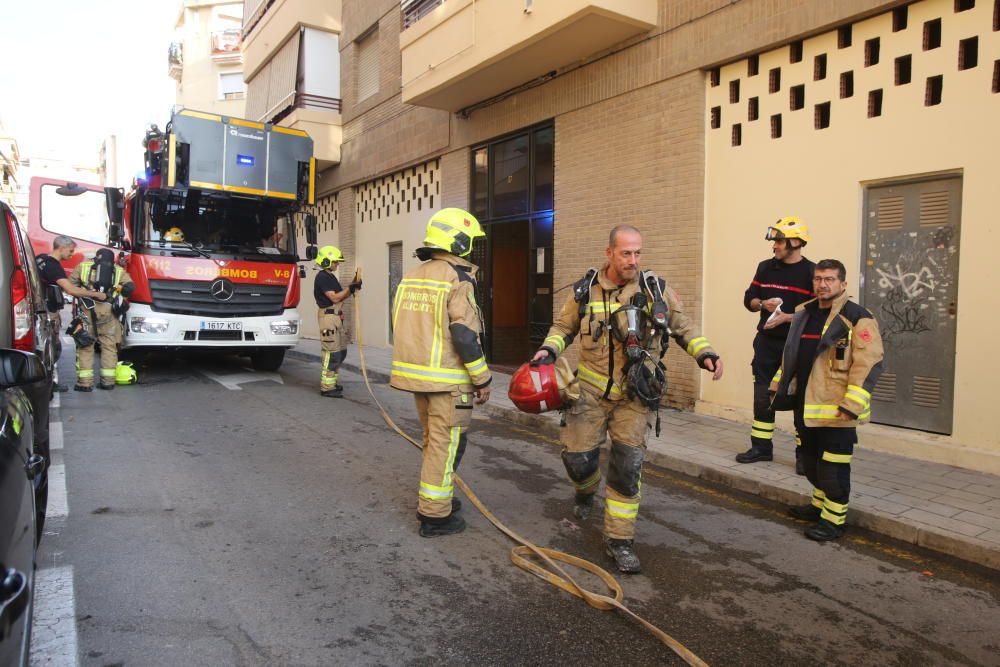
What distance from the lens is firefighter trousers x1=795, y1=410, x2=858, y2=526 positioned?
4129 millimetres

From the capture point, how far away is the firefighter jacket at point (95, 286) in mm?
8641

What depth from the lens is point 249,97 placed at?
70.3ft

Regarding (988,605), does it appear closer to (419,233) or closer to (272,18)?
(419,233)

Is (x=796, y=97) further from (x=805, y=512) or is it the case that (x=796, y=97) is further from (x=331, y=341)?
(x=331, y=341)

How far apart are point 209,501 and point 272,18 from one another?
17.5 metres

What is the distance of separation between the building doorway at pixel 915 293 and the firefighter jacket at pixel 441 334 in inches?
143

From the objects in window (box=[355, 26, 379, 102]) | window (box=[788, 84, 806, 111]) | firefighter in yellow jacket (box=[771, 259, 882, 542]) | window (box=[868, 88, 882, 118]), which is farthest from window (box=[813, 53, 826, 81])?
window (box=[355, 26, 379, 102])

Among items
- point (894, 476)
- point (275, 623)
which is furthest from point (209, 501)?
point (894, 476)

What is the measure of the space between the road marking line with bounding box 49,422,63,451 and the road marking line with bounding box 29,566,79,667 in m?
2.98

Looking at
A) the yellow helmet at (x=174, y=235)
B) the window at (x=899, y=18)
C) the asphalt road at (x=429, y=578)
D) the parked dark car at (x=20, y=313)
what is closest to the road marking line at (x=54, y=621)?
the asphalt road at (x=429, y=578)

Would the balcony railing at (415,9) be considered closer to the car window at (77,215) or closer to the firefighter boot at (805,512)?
the car window at (77,215)

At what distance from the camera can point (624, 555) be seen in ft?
12.0

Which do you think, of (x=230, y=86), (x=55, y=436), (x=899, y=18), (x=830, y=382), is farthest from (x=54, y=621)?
(x=230, y=86)

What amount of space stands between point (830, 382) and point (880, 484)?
4.77 feet
